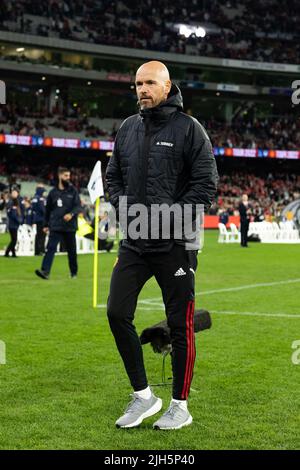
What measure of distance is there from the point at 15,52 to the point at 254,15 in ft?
75.3

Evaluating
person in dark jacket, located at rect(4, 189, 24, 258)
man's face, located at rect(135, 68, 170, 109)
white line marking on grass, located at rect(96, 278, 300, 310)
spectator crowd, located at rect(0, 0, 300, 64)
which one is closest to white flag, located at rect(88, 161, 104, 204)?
white line marking on grass, located at rect(96, 278, 300, 310)

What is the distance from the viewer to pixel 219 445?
470cm

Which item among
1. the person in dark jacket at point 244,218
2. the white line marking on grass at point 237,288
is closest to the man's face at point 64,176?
the white line marking on grass at point 237,288

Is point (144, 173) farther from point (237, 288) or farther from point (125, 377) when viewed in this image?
point (237, 288)

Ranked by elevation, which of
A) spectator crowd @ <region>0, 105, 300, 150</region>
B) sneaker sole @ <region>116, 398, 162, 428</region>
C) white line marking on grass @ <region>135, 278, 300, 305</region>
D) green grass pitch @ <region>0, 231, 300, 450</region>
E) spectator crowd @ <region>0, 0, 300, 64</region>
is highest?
spectator crowd @ <region>0, 0, 300, 64</region>

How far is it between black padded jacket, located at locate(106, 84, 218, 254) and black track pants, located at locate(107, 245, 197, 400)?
108 mm

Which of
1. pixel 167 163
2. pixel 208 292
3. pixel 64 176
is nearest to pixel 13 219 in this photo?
pixel 64 176

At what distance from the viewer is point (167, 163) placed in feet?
16.8

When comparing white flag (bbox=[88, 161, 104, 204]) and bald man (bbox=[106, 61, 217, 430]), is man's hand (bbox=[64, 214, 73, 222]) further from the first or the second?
bald man (bbox=[106, 61, 217, 430])

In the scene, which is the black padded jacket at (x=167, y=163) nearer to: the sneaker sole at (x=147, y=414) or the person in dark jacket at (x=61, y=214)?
the sneaker sole at (x=147, y=414)

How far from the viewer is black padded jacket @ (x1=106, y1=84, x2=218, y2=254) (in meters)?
5.12

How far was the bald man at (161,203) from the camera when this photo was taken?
16.8 ft

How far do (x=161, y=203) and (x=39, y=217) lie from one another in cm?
1844

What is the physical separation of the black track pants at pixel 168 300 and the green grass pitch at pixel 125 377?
17.4 inches
